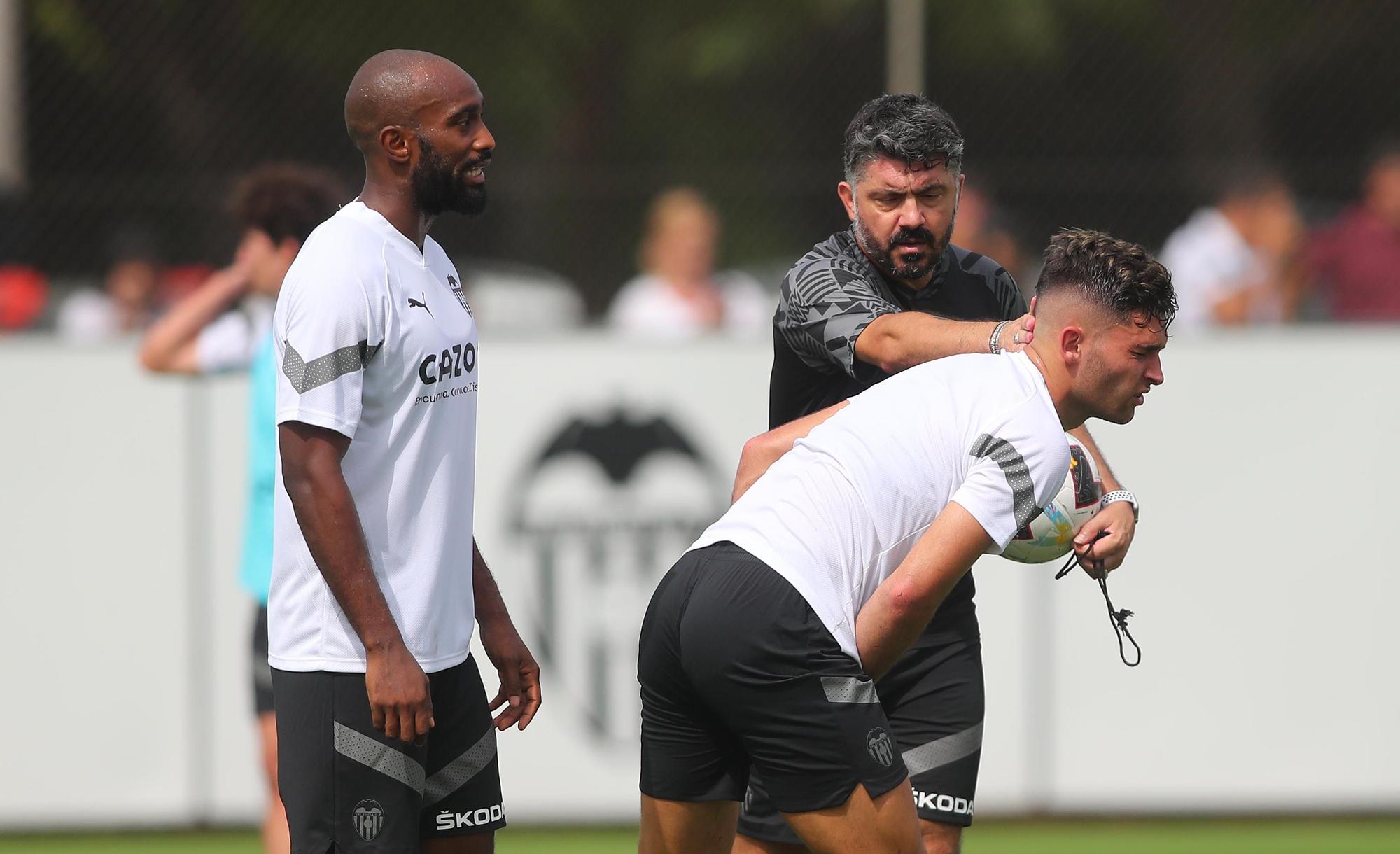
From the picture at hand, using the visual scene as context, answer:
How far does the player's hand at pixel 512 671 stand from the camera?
147 inches

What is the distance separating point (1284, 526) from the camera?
6.56 meters

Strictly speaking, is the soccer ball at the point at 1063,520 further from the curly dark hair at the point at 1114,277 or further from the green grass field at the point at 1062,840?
the green grass field at the point at 1062,840

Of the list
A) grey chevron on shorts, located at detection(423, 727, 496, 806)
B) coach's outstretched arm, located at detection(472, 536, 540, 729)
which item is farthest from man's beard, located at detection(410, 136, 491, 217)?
grey chevron on shorts, located at detection(423, 727, 496, 806)

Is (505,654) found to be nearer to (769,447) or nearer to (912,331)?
(769,447)

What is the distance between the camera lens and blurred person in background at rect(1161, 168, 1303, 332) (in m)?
8.54

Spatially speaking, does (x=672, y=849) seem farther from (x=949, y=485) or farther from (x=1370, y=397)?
(x=1370, y=397)

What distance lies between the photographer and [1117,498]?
3904 millimetres

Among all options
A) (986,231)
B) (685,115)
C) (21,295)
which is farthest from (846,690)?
(685,115)

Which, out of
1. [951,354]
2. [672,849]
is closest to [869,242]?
[951,354]

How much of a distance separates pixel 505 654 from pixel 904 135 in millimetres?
1470

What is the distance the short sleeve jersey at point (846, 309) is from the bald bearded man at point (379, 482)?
0.84 meters

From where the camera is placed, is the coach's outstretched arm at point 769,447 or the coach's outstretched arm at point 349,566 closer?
the coach's outstretched arm at point 349,566

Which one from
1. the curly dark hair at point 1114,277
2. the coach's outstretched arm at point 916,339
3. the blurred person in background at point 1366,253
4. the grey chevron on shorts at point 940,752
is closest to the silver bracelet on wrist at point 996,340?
the coach's outstretched arm at point 916,339

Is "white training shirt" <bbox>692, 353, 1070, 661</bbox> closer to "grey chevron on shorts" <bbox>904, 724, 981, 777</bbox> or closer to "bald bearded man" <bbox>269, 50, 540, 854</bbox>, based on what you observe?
"bald bearded man" <bbox>269, 50, 540, 854</bbox>
